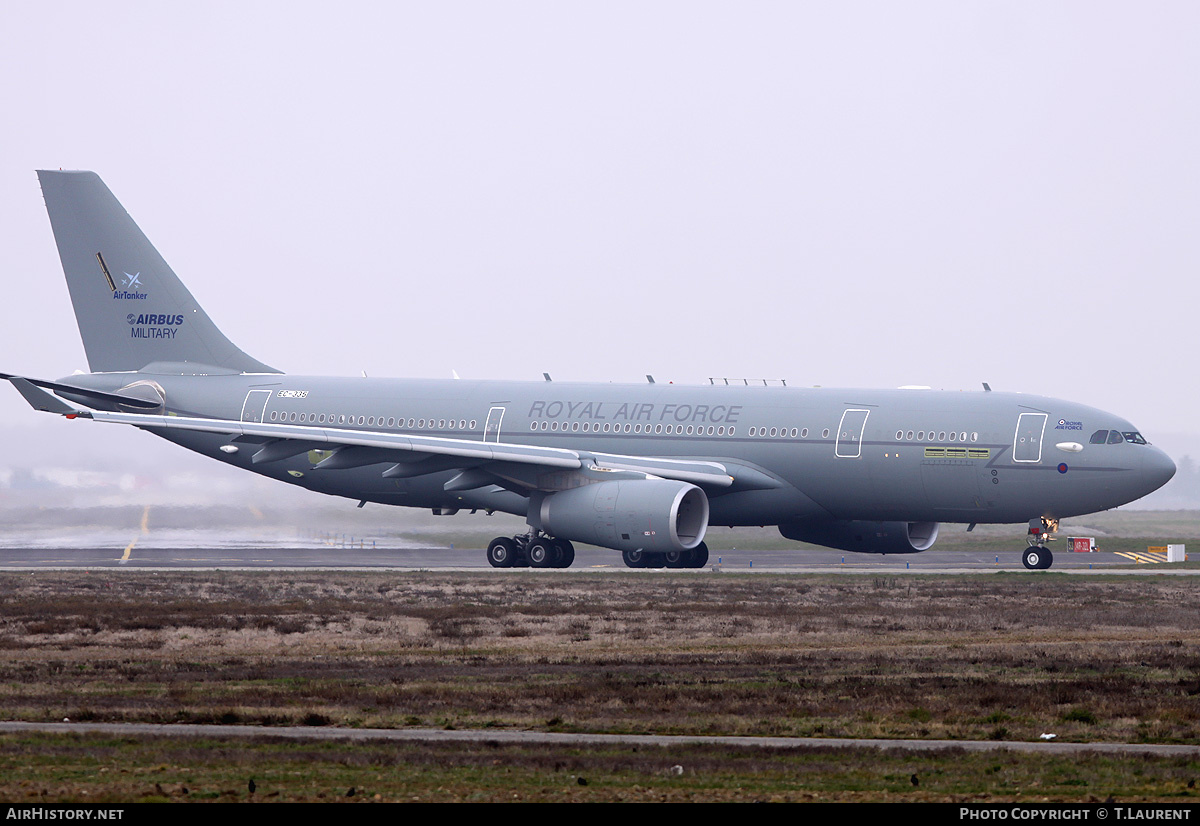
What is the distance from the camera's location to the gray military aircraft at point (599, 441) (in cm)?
3488

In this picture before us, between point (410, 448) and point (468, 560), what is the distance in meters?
6.47

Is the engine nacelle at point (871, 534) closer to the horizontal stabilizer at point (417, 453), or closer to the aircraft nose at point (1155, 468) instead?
the horizontal stabilizer at point (417, 453)

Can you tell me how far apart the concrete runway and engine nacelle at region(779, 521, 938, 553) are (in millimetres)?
612

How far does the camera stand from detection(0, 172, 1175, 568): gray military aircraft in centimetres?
3488

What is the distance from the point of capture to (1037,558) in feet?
120

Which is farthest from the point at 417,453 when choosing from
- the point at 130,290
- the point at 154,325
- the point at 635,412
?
the point at 130,290

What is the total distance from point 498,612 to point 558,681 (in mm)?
8458

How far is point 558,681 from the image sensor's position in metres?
18.0

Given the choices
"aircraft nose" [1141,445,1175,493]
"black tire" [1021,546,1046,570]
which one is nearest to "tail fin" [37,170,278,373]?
"black tire" [1021,546,1046,570]

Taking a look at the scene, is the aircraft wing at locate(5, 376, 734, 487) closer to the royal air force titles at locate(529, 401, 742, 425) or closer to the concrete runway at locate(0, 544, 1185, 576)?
the royal air force titles at locate(529, 401, 742, 425)

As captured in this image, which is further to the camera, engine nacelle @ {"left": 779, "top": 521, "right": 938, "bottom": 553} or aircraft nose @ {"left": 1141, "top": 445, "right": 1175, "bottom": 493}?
engine nacelle @ {"left": 779, "top": 521, "right": 938, "bottom": 553}

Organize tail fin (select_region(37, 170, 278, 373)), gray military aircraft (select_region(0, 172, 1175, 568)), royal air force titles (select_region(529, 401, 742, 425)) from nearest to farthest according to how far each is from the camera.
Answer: gray military aircraft (select_region(0, 172, 1175, 568)) → royal air force titles (select_region(529, 401, 742, 425)) → tail fin (select_region(37, 170, 278, 373))
